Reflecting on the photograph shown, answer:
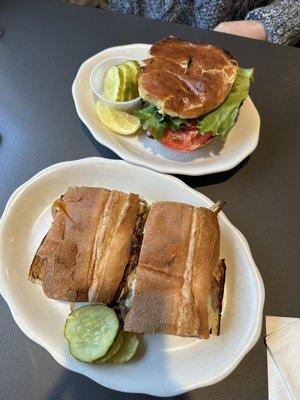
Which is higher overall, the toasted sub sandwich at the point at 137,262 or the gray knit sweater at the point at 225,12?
the gray knit sweater at the point at 225,12

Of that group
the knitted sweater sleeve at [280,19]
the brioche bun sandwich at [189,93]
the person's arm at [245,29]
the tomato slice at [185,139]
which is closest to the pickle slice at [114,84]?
the brioche bun sandwich at [189,93]

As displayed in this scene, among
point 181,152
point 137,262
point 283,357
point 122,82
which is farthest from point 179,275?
point 122,82

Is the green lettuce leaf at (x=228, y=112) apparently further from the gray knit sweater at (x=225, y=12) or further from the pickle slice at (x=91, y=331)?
the pickle slice at (x=91, y=331)

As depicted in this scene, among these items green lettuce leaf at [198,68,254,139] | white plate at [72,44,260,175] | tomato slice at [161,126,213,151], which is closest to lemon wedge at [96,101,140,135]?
white plate at [72,44,260,175]

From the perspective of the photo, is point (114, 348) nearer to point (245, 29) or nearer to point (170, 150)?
point (170, 150)

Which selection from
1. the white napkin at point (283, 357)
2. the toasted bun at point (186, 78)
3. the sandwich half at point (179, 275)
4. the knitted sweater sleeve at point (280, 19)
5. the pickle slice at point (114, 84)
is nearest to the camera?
the sandwich half at point (179, 275)

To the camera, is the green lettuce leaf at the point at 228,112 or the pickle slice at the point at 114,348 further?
the green lettuce leaf at the point at 228,112
